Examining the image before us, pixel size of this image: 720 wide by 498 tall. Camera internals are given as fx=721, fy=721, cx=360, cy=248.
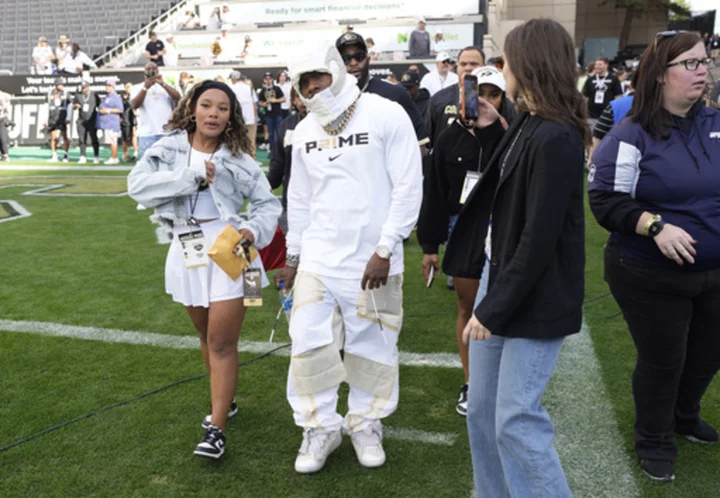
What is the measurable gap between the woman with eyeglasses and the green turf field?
0.55 m

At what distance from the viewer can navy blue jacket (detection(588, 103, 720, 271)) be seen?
2824mm

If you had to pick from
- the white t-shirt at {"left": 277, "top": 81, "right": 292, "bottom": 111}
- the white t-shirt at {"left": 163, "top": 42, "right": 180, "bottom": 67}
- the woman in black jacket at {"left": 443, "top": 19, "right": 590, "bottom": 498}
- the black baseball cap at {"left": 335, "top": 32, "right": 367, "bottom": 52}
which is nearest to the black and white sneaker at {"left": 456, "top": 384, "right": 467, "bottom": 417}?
the woman in black jacket at {"left": 443, "top": 19, "right": 590, "bottom": 498}

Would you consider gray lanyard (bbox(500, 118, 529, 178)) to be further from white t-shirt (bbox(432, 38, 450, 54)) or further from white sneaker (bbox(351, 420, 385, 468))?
white t-shirt (bbox(432, 38, 450, 54))

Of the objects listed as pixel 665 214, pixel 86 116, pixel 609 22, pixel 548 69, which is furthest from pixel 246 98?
pixel 609 22

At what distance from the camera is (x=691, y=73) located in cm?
283

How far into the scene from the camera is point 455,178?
11.9 ft

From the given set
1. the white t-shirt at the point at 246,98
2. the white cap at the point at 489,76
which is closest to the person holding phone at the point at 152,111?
the white t-shirt at the point at 246,98

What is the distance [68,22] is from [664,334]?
121ft

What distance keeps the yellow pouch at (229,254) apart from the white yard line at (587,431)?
5.68 ft

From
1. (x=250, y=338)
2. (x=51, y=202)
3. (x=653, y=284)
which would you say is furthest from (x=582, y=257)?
(x=51, y=202)

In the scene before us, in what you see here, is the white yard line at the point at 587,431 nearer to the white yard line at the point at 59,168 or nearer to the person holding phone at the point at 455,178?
the person holding phone at the point at 455,178

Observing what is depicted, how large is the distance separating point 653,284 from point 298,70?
1736 millimetres

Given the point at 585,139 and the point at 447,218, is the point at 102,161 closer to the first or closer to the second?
the point at 447,218

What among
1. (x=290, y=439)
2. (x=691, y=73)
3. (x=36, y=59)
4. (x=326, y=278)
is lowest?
(x=290, y=439)
